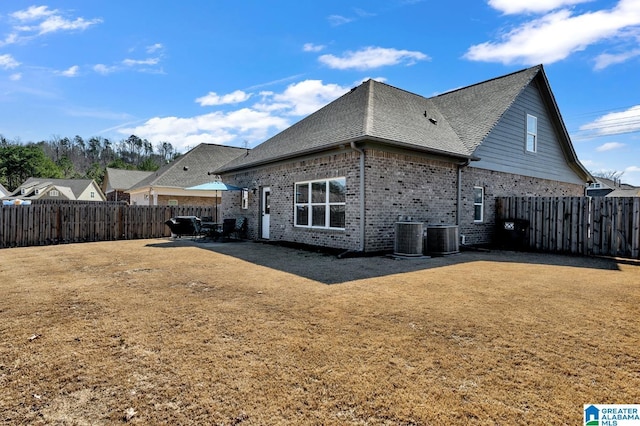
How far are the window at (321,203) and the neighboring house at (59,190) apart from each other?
128 ft

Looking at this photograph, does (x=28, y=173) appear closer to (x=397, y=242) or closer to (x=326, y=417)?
(x=397, y=242)

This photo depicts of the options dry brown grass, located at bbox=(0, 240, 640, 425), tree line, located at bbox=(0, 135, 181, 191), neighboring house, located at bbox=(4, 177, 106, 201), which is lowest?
dry brown grass, located at bbox=(0, 240, 640, 425)

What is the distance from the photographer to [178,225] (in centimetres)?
1473

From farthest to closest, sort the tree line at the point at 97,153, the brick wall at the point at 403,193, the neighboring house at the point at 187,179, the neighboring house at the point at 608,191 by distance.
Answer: the tree line at the point at 97,153 → the neighboring house at the point at 608,191 → the neighboring house at the point at 187,179 → the brick wall at the point at 403,193

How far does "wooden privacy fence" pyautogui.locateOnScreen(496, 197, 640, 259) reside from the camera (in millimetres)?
9844

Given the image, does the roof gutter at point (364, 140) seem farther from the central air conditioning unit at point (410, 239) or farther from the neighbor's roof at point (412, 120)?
the central air conditioning unit at point (410, 239)

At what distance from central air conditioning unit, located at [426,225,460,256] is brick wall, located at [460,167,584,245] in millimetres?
2180

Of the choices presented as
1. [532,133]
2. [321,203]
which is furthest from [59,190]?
[532,133]

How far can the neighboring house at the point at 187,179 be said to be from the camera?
24.3m

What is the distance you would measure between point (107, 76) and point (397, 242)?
15.0m

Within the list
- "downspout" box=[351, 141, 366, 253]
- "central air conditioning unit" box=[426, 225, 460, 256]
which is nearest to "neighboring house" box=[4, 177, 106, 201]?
"downspout" box=[351, 141, 366, 253]

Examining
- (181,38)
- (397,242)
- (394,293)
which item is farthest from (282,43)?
(394,293)

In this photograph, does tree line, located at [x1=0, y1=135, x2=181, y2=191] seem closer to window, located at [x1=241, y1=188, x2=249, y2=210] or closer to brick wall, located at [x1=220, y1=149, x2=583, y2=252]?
window, located at [x1=241, y1=188, x2=249, y2=210]

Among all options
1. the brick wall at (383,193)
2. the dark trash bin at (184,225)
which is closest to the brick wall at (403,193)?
the brick wall at (383,193)
